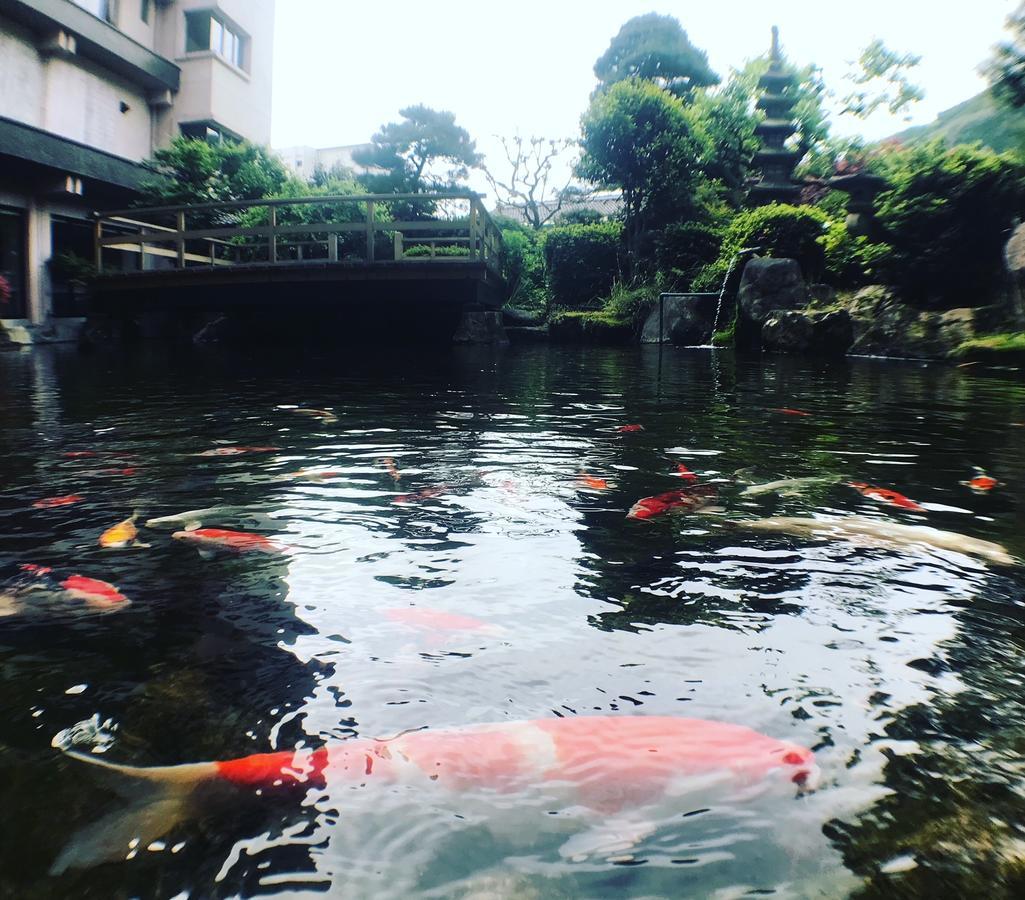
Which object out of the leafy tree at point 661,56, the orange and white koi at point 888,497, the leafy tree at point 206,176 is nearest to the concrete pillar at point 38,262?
the leafy tree at point 206,176

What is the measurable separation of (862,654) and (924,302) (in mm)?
15279

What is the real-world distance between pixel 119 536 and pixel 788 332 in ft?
49.0

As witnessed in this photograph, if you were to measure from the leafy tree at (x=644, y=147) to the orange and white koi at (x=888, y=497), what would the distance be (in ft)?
68.1

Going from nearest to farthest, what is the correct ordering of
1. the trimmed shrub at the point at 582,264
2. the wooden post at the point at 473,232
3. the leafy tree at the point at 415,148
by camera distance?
the wooden post at the point at 473,232 → the trimmed shrub at the point at 582,264 → the leafy tree at the point at 415,148

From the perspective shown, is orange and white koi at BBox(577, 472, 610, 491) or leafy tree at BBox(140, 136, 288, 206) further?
leafy tree at BBox(140, 136, 288, 206)

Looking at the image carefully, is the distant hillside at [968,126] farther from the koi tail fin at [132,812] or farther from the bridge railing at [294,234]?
the koi tail fin at [132,812]

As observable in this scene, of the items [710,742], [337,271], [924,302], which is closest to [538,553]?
[710,742]

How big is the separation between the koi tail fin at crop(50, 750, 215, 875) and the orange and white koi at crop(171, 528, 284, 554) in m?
1.40

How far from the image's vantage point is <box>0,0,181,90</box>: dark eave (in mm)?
18359

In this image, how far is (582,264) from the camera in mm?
23969

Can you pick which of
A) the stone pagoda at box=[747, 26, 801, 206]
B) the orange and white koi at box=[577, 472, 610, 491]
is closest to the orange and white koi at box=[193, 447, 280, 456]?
the orange and white koi at box=[577, 472, 610, 491]

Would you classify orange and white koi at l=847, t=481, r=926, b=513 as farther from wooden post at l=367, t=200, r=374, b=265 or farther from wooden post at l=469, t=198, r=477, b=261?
wooden post at l=367, t=200, r=374, b=265

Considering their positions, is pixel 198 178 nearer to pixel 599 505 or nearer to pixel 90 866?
pixel 599 505

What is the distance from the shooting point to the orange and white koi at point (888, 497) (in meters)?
3.61
